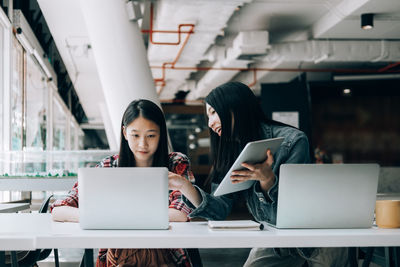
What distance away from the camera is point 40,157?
16.1 ft

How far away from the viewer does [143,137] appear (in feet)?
7.09

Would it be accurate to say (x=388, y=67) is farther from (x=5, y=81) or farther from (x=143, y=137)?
(x=143, y=137)

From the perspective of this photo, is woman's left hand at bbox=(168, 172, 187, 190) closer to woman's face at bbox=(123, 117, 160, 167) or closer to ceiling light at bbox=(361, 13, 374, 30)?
woman's face at bbox=(123, 117, 160, 167)

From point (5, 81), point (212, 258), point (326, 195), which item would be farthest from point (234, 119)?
point (5, 81)

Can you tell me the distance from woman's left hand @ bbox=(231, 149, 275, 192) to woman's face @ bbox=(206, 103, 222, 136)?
1.11 ft

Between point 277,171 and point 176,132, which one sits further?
point 176,132

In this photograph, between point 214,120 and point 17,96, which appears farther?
point 17,96

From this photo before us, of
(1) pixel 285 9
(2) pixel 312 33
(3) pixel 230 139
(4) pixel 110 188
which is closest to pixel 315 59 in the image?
(2) pixel 312 33

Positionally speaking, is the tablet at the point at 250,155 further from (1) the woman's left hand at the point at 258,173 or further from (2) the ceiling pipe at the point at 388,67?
(2) the ceiling pipe at the point at 388,67

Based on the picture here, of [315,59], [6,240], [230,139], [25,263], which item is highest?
[315,59]

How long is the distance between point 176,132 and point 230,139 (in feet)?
31.0

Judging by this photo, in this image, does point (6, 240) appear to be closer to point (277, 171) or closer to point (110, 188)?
point (110, 188)

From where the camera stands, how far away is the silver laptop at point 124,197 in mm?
1487

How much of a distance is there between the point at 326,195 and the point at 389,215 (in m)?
0.28
